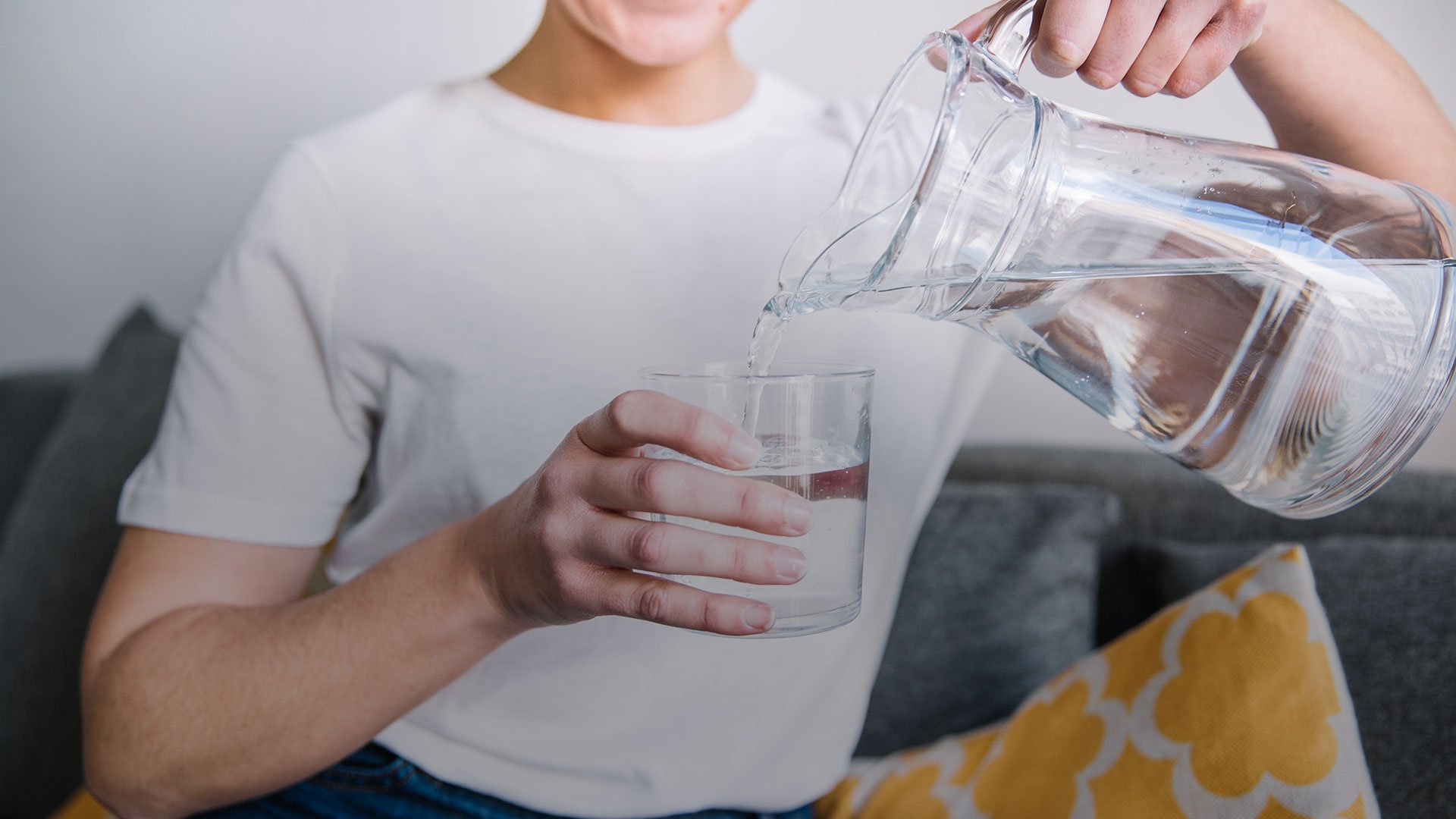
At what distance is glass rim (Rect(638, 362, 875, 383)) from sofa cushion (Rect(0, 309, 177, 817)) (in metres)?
1.12

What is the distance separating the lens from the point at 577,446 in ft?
1.82

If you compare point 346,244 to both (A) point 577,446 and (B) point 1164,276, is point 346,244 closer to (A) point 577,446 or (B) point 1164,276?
(A) point 577,446

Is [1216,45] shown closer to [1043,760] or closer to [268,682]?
[1043,760]

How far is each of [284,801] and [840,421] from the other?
0.65 m

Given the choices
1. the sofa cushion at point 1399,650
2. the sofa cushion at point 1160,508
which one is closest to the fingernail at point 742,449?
the sofa cushion at point 1399,650

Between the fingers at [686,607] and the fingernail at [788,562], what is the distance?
23 millimetres

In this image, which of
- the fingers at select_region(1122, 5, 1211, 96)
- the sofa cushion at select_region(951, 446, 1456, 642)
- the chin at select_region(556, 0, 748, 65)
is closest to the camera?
the fingers at select_region(1122, 5, 1211, 96)

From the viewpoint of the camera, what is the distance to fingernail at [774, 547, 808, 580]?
503 millimetres

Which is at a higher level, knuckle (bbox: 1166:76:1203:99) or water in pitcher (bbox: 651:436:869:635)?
knuckle (bbox: 1166:76:1203:99)

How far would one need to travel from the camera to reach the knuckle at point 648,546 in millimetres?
509

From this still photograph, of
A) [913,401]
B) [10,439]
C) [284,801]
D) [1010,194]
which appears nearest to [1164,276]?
[1010,194]

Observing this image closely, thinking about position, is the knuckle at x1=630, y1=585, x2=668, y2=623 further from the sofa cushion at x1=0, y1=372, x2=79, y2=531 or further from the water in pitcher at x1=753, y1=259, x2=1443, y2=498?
the sofa cushion at x1=0, y1=372, x2=79, y2=531

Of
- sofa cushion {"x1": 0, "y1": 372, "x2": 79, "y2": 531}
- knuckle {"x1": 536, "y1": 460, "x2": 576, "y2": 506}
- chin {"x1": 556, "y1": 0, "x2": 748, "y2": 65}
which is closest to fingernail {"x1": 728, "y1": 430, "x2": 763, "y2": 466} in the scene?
knuckle {"x1": 536, "y1": 460, "x2": 576, "y2": 506}

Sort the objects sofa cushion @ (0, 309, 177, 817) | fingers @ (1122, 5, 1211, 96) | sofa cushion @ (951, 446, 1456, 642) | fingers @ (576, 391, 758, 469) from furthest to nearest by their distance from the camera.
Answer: sofa cushion @ (0, 309, 177, 817)
sofa cushion @ (951, 446, 1456, 642)
fingers @ (1122, 5, 1211, 96)
fingers @ (576, 391, 758, 469)
